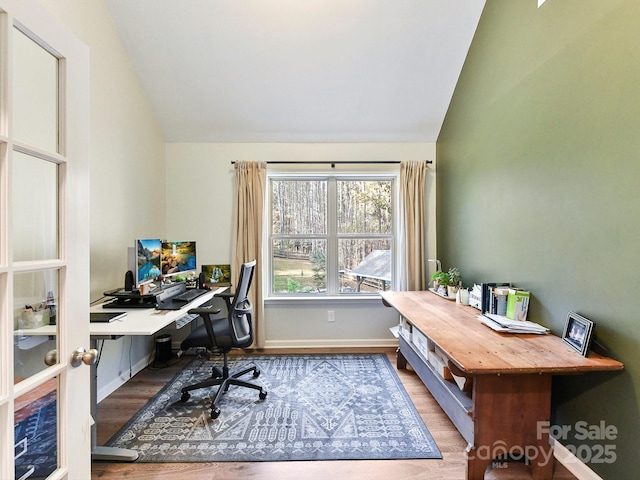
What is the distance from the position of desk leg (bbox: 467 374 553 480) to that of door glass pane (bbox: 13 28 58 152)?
6.36 ft

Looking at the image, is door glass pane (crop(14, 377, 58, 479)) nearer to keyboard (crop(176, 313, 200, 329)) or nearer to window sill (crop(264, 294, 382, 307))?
keyboard (crop(176, 313, 200, 329))

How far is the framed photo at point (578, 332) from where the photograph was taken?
142cm

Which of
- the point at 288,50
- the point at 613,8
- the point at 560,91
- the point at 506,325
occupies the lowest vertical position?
the point at 506,325

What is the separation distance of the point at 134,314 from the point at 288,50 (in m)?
2.44

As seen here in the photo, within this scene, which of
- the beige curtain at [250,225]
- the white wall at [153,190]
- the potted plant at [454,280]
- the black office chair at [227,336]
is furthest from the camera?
the beige curtain at [250,225]

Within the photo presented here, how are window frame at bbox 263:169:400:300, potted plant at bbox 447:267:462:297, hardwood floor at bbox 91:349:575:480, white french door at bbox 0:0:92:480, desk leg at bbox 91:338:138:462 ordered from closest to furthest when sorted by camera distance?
white french door at bbox 0:0:92:480, hardwood floor at bbox 91:349:575:480, desk leg at bbox 91:338:138:462, potted plant at bbox 447:267:462:297, window frame at bbox 263:169:400:300

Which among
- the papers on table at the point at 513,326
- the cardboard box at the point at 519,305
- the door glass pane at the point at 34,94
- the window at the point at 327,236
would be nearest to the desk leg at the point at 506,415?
the papers on table at the point at 513,326

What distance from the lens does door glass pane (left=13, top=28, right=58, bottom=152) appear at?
0.77 m

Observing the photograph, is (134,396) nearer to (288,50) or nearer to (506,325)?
(506,325)

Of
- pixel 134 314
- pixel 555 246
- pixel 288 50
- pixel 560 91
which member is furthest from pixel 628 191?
pixel 134 314

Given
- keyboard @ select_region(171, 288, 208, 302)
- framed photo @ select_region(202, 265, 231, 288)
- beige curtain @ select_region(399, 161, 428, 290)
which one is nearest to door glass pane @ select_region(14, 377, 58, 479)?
keyboard @ select_region(171, 288, 208, 302)

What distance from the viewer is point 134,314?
6.48 feet

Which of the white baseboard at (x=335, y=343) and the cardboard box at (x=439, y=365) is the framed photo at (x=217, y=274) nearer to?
the white baseboard at (x=335, y=343)

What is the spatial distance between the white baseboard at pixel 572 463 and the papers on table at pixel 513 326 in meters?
0.61
